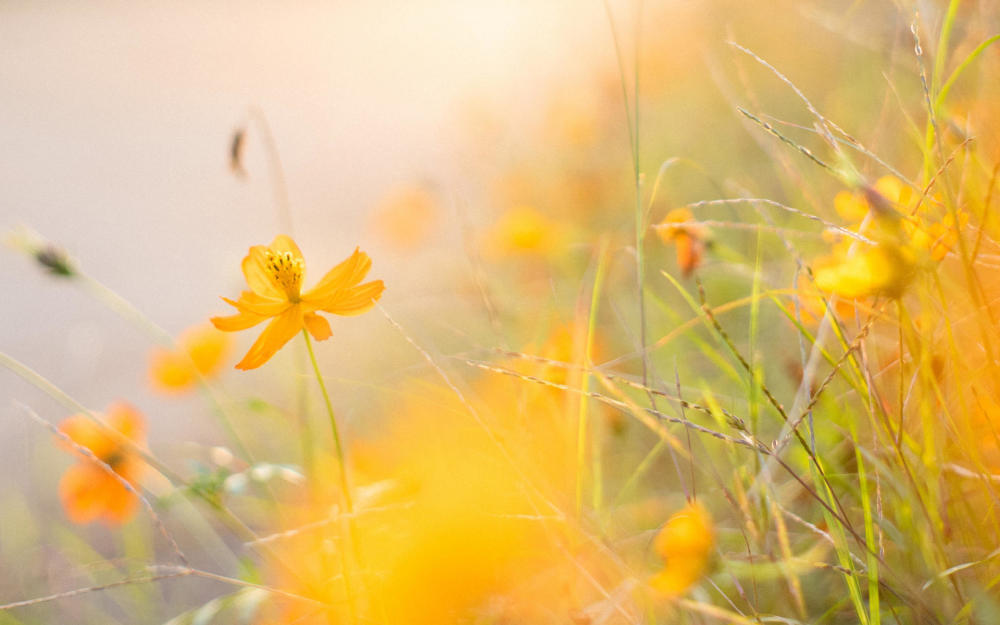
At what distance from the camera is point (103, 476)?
0.84 metres

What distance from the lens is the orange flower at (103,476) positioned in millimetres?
815

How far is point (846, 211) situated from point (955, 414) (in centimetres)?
17

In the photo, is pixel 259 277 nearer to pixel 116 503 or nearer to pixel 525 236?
pixel 116 503

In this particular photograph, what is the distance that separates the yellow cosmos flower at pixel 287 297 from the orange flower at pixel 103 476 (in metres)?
0.42

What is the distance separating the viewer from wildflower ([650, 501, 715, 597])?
439mm

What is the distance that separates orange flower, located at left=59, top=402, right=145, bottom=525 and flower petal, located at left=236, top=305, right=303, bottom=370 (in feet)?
1.40

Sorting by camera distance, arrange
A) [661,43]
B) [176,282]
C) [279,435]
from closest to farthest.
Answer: [279,435], [661,43], [176,282]

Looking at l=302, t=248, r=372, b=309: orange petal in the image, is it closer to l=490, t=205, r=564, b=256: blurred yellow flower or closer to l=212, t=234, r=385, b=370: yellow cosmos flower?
l=212, t=234, r=385, b=370: yellow cosmos flower

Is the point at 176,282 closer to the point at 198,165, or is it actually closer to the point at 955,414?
the point at 198,165

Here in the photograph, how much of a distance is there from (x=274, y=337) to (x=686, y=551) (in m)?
0.30

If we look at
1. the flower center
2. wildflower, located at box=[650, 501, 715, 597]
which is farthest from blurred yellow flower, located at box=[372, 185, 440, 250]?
wildflower, located at box=[650, 501, 715, 597]

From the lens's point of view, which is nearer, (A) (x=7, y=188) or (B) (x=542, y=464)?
(B) (x=542, y=464)

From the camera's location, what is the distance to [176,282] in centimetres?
205

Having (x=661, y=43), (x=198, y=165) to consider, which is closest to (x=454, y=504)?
(x=661, y=43)
